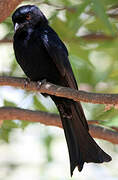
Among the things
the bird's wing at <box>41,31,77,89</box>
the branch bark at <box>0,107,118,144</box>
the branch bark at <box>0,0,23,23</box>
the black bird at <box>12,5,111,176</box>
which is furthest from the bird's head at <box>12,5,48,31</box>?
the branch bark at <box>0,107,118,144</box>

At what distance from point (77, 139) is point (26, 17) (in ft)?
3.41

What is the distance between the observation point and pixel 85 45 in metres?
4.49

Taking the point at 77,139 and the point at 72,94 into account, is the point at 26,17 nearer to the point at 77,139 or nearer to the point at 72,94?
the point at 77,139

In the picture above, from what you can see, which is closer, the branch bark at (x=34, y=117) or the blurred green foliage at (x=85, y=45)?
the branch bark at (x=34, y=117)

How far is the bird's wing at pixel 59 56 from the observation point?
3648 mm

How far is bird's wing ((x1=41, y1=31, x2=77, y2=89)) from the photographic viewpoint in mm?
3648

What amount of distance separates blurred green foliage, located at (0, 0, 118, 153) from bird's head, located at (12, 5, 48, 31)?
0.09 meters

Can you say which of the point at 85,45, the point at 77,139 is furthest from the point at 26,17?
the point at 77,139

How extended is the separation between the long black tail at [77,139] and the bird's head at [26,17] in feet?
2.19

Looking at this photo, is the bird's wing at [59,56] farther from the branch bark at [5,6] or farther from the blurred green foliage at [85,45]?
the branch bark at [5,6]

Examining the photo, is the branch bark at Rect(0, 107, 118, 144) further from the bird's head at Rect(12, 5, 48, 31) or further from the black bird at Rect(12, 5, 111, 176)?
the bird's head at Rect(12, 5, 48, 31)

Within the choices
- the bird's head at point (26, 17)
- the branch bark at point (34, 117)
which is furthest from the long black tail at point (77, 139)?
the bird's head at point (26, 17)

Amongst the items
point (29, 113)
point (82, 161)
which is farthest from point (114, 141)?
point (29, 113)

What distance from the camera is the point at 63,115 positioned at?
149 inches
